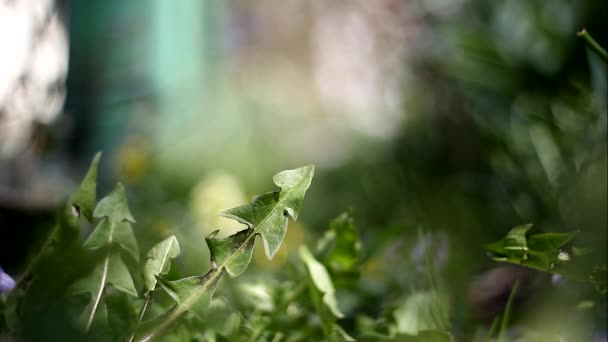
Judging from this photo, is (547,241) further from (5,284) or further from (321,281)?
(5,284)

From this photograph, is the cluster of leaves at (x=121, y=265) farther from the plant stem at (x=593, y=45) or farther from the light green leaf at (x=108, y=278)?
the plant stem at (x=593, y=45)

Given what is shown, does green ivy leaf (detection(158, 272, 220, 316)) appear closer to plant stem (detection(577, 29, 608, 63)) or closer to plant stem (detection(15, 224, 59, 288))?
plant stem (detection(15, 224, 59, 288))

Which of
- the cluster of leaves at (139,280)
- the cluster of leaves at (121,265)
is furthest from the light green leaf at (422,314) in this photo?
the cluster of leaves at (121,265)

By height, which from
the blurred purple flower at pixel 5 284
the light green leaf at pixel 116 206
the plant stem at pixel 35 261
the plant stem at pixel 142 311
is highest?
the light green leaf at pixel 116 206

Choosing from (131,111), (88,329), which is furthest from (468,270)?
(131,111)

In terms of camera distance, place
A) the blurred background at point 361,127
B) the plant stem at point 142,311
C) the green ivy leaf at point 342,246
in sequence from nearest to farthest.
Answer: the plant stem at point 142,311, the green ivy leaf at point 342,246, the blurred background at point 361,127

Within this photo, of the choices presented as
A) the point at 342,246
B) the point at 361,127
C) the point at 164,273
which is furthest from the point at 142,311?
the point at 361,127
